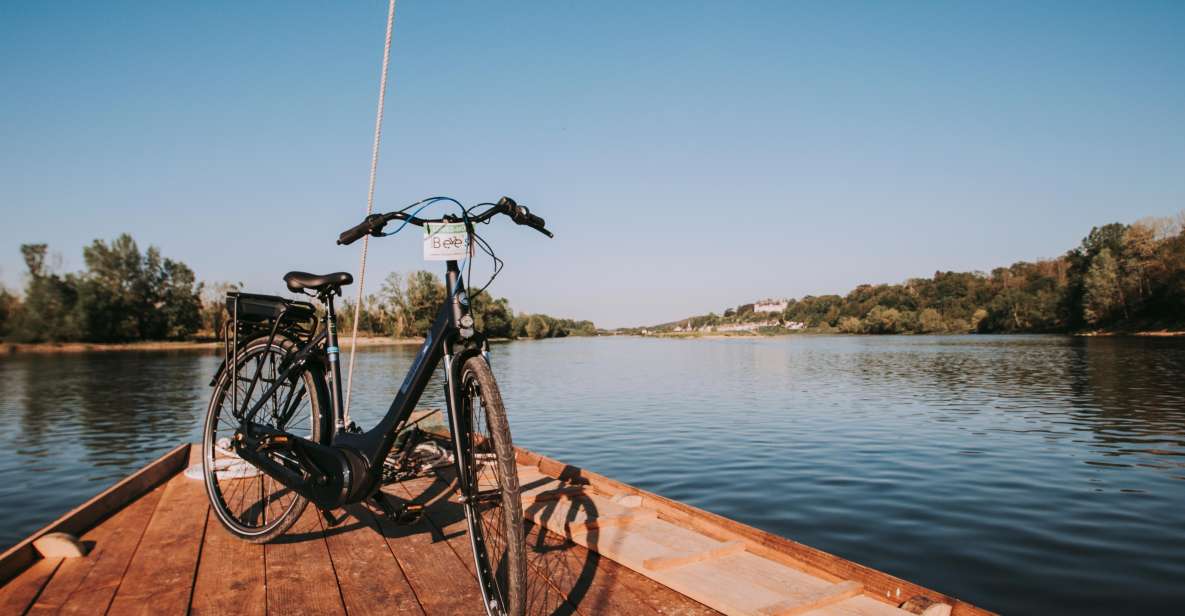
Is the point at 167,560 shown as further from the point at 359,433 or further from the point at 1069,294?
the point at 1069,294

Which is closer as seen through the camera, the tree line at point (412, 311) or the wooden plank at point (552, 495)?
the wooden plank at point (552, 495)

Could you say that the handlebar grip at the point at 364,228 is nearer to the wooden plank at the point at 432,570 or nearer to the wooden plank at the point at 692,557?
the wooden plank at the point at 432,570

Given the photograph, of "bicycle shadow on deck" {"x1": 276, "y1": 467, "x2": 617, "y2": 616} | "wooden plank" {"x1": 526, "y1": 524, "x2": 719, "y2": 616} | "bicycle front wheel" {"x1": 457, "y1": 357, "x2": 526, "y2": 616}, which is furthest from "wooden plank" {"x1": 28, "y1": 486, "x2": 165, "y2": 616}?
"wooden plank" {"x1": 526, "y1": 524, "x2": 719, "y2": 616}

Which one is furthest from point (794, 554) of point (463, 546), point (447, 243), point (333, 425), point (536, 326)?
point (536, 326)

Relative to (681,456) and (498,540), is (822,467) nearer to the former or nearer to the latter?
(681,456)

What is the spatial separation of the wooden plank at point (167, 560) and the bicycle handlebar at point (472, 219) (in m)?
1.76

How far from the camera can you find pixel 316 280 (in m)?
3.92

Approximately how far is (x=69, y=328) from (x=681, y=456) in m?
85.1

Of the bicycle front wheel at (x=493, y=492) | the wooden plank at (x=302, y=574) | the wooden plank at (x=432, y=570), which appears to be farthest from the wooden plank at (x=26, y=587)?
the bicycle front wheel at (x=493, y=492)

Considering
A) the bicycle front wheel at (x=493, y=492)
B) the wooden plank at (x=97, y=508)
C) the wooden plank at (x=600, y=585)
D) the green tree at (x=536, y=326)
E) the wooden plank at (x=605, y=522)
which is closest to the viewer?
the bicycle front wheel at (x=493, y=492)

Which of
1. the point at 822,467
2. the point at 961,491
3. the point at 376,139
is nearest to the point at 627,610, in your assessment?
the point at 376,139

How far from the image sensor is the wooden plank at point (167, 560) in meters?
2.72

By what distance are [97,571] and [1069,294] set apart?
335ft

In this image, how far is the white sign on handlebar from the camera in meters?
2.90
